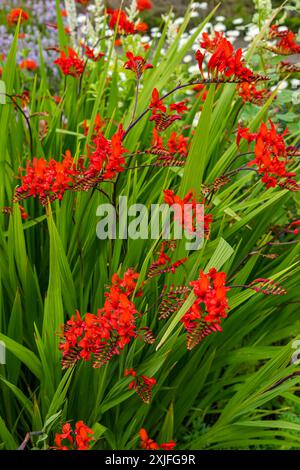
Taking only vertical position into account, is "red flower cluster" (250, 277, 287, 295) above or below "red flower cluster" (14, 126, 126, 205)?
below

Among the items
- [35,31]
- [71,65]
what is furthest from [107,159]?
[35,31]

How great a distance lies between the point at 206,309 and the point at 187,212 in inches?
10.8

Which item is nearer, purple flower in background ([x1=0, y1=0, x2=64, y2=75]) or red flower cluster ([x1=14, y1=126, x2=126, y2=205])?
red flower cluster ([x1=14, y1=126, x2=126, y2=205])

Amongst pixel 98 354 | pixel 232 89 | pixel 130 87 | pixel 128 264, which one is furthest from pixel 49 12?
pixel 98 354

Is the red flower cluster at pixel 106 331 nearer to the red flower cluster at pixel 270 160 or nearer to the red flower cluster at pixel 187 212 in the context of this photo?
the red flower cluster at pixel 187 212

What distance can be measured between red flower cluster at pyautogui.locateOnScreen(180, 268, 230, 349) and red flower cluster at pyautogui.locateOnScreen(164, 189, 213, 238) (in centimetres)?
18

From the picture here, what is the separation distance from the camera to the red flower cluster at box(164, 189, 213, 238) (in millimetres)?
1351

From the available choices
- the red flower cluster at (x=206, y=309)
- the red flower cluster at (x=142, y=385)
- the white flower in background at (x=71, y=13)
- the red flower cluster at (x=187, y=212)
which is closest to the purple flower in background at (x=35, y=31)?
the white flower in background at (x=71, y=13)

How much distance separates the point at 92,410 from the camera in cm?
157

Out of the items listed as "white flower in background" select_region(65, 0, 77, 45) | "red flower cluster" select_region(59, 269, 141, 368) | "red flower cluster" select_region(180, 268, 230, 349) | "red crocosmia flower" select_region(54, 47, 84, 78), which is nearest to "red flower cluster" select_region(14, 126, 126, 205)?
"red flower cluster" select_region(59, 269, 141, 368)

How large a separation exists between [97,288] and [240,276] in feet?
1.31

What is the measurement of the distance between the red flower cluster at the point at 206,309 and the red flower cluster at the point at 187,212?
0.18 m

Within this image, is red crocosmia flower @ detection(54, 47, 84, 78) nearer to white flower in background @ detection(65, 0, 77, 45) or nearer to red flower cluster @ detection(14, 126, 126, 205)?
white flower in background @ detection(65, 0, 77, 45)

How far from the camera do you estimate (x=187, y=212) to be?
1.35 metres
